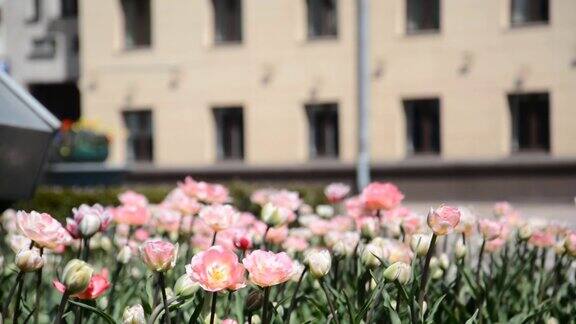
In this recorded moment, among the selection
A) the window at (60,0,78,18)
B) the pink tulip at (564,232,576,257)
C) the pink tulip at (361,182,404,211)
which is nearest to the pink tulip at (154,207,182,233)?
the pink tulip at (361,182,404,211)

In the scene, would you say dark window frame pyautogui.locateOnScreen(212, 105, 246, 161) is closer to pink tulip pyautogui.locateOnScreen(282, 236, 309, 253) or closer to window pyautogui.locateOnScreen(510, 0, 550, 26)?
window pyautogui.locateOnScreen(510, 0, 550, 26)

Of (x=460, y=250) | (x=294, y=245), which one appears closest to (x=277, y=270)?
(x=460, y=250)

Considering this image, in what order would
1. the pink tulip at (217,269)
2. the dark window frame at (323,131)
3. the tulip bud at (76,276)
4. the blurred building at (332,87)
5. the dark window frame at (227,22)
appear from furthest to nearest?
the dark window frame at (227,22) < the dark window frame at (323,131) < the blurred building at (332,87) < the pink tulip at (217,269) < the tulip bud at (76,276)

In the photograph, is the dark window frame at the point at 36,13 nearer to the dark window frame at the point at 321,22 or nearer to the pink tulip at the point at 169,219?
the dark window frame at the point at 321,22

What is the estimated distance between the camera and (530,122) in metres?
23.1

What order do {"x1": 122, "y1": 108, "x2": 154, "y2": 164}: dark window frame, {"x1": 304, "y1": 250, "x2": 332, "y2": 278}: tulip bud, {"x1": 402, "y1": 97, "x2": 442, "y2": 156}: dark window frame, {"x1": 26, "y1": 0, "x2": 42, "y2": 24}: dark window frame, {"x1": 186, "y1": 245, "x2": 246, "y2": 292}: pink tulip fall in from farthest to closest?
{"x1": 26, "y1": 0, "x2": 42, "y2": 24}: dark window frame < {"x1": 122, "y1": 108, "x2": 154, "y2": 164}: dark window frame < {"x1": 402, "y1": 97, "x2": 442, "y2": 156}: dark window frame < {"x1": 304, "y1": 250, "x2": 332, "y2": 278}: tulip bud < {"x1": 186, "y1": 245, "x2": 246, "y2": 292}: pink tulip

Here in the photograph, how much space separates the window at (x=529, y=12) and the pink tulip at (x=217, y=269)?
21.6 meters

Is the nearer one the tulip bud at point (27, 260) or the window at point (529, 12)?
the tulip bud at point (27, 260)

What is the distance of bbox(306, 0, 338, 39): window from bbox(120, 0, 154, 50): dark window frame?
201 inches

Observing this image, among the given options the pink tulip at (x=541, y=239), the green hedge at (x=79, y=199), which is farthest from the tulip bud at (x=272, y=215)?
the green hedge at (x=79, y=199)

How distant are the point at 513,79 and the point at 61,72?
1570 centimetres

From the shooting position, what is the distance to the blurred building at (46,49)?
1252 inches

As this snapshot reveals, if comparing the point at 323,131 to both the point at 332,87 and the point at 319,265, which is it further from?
the point at 319,265

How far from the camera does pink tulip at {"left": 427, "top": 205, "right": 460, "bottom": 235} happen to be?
289cm
